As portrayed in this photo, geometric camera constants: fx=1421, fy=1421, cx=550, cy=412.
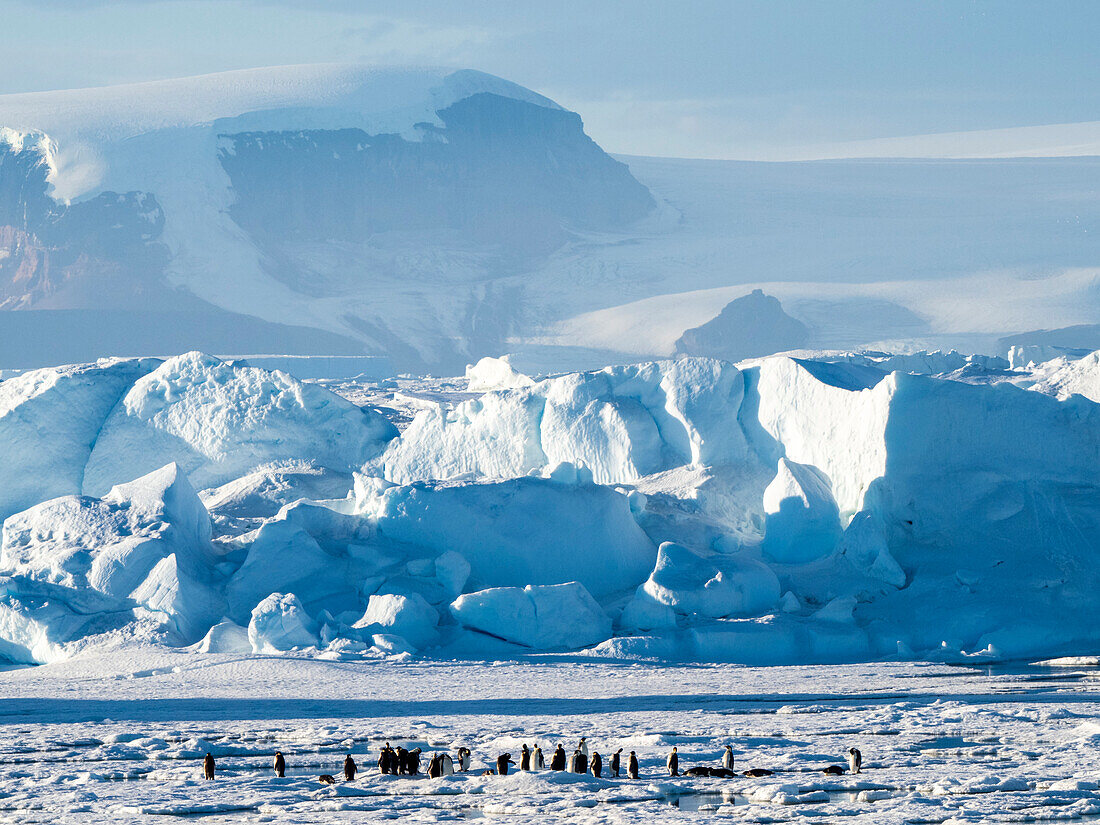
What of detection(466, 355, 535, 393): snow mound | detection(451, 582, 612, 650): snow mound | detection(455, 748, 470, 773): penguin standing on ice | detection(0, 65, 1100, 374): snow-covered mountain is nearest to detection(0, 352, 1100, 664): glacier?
detection(451, 582, 612, 650): snow mound

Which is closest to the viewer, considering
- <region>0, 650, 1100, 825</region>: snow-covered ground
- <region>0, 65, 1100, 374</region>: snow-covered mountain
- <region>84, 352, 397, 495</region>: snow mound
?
<region>0, 650, 1100, 825</region>: snow-covered ground

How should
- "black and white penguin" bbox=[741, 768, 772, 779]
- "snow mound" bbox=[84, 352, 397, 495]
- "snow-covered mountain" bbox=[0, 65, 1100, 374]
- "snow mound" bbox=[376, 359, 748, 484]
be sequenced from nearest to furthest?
"black and white penguin" bbox=[741, 768, 772, 779]
"snow mound" bbox=[376, 359, 748, 484]
"snow mound" bbox=[84, 352, 397, 495]
"snow-covered mountain" bbox=[0, 65, 1100, 374]

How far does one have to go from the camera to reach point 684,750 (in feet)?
38.8

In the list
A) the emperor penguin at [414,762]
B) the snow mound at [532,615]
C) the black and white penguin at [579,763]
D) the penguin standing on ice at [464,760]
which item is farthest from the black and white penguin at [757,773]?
the snow mound at [532,615]

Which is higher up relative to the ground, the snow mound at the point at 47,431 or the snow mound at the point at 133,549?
the snow mound at the point at 47,431

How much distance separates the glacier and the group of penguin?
589 cm

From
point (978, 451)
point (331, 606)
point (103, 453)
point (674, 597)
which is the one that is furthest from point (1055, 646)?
point (103, 453)

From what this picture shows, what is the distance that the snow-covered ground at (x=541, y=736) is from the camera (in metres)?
9.77

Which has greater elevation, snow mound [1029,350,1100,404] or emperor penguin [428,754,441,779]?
snow mound [1029,350,1100,404]

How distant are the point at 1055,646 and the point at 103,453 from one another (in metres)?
15.5

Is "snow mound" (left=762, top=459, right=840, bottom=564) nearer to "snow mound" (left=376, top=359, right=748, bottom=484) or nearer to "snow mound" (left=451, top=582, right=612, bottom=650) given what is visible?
"snow mound" (left=376, top=359, right=748, bottom=484)

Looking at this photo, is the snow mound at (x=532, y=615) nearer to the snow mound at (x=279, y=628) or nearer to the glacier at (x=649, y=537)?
the glacier at (x=649, y=537)

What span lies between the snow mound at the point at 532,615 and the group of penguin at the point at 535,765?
6421 millimetres

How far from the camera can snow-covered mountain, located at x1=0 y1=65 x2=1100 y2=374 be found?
63.2 metres
